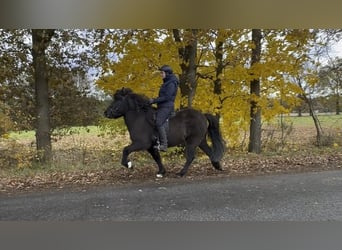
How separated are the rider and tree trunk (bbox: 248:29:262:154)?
1.11 metres

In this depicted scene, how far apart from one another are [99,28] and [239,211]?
2.42 m

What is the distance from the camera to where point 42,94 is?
4770mm

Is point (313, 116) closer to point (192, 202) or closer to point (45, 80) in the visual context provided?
point (192, 202)

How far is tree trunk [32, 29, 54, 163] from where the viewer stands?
15.0 ft

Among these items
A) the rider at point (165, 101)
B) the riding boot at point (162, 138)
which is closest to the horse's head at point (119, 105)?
the rider at point (165, 101)

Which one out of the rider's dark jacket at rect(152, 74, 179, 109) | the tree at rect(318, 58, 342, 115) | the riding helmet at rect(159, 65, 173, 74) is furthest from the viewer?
the tree at rect(318, 58, 342, 115)

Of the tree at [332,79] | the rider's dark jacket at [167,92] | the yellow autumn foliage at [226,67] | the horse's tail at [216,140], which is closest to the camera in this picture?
the rider's dark jacket at [167,92]

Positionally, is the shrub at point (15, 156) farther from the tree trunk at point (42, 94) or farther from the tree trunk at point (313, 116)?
the tree trunk at point (313, 116)

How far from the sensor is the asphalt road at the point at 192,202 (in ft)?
13.3

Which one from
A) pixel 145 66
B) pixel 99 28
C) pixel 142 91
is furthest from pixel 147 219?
pixel 99 28

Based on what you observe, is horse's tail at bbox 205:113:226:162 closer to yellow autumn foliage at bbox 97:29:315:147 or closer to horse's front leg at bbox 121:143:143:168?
yellow autumn foliage at bbox 97:29:315:147

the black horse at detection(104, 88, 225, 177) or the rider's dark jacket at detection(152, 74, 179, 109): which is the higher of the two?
the rider's dark jacket at detection(152, 74, 179, 109)

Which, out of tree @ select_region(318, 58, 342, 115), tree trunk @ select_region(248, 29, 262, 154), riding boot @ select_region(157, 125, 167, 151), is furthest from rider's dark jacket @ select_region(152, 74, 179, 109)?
tree @ select_region(318, 58, 342, 115)

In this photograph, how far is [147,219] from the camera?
13.2 ft
